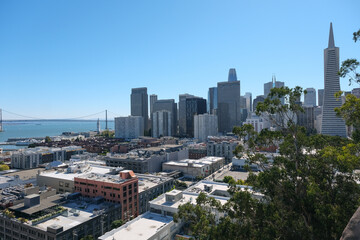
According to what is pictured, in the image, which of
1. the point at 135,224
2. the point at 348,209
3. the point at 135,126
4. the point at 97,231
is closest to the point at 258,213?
the point at 348,209

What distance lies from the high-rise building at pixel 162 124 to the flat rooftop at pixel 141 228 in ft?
245

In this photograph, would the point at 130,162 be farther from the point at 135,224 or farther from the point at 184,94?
the point at 184,94

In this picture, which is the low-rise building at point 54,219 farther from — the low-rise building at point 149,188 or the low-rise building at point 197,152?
the low-rise building at point 197,152

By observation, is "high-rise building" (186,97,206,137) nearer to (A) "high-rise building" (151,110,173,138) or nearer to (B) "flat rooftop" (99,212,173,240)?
(A) "high-rise building" (151,110,173,138)

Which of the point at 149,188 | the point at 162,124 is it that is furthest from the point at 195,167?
the point at 162,124

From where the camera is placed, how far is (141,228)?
46.8ft

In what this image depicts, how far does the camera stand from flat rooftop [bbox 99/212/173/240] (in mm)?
13141

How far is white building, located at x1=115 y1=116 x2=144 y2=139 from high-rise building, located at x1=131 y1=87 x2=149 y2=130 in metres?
25.0

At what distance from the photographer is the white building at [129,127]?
90.7 m

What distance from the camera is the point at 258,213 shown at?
6367 millimetres

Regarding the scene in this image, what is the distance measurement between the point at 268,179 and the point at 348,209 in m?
1.88

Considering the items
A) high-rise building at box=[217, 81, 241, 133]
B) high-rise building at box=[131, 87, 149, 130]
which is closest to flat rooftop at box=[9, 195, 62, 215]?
high-rise building at box=[217, 81, 241, 133]

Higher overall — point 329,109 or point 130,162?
point 329,109

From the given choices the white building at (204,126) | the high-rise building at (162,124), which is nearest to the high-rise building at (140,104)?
the high-rise building at (162,124)
